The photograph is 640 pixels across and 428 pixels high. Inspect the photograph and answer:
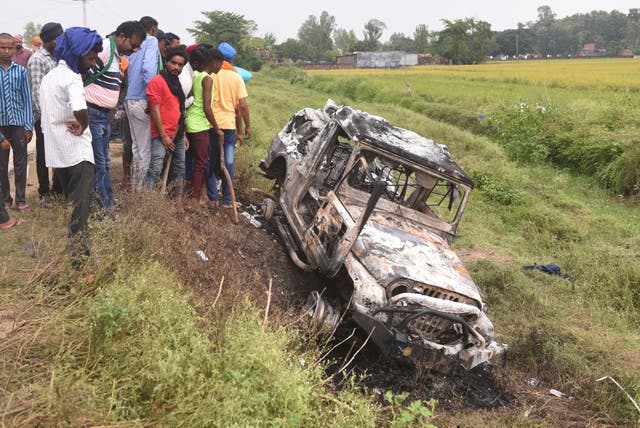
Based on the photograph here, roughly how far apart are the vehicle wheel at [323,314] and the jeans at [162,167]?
2232mm

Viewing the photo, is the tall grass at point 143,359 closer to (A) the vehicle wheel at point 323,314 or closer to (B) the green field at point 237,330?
(B) the green field at point 237,330

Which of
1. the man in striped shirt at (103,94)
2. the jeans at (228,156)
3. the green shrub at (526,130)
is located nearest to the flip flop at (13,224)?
the man in striped shirt at (103,94)

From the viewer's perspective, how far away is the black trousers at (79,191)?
15.3ft

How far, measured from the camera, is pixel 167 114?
6113 millimetres

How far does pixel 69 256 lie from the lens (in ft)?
14.0

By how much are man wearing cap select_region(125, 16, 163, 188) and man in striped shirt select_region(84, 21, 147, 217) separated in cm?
42

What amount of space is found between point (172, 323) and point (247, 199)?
463 centimetres

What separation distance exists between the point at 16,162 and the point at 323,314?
13.1 ft

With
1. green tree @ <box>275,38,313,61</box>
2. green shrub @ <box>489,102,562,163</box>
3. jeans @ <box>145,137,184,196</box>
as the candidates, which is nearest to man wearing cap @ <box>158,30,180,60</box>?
jeans @ <box>145,137,184,196</box>

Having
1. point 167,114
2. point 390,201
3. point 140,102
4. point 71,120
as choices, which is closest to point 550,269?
point 390,201

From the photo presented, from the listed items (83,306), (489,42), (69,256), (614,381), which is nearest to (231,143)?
(69,256)

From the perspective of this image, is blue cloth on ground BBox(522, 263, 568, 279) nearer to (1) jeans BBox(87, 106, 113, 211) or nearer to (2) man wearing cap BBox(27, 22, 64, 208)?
(1) jeans BBox(87, 106, 113, 211)

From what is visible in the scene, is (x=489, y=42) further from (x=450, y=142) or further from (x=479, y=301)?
(x=479, y=301)

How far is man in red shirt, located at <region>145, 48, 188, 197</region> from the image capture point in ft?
19.5
